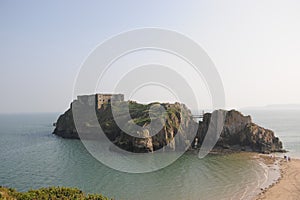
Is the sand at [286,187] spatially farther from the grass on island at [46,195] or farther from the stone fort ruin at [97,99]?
the stone fort ruin at [97,99]

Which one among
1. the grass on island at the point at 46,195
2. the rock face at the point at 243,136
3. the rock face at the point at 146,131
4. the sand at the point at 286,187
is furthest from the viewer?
the rock face at the point at 243,136

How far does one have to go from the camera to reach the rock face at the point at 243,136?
4869 centimetres

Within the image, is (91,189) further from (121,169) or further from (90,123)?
(90,123)

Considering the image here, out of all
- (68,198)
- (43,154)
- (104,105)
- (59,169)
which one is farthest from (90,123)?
(68,198)

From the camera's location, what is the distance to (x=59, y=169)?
3491cm

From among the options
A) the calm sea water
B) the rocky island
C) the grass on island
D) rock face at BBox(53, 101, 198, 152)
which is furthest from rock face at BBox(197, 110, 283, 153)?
the grass on island

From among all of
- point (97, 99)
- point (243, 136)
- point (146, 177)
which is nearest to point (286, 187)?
point (146, 177)

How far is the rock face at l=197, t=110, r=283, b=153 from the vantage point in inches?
1917

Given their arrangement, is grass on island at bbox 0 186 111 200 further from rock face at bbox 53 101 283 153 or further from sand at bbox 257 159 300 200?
rock face at bbox 53 101 283 153

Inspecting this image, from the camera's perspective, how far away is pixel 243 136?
163ft

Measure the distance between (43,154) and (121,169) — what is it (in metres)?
18.8

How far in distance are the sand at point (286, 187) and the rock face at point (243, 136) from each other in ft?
37.2

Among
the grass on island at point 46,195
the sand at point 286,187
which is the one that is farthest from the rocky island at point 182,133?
the grass on island at point 46,195

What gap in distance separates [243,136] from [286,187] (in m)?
21.9
